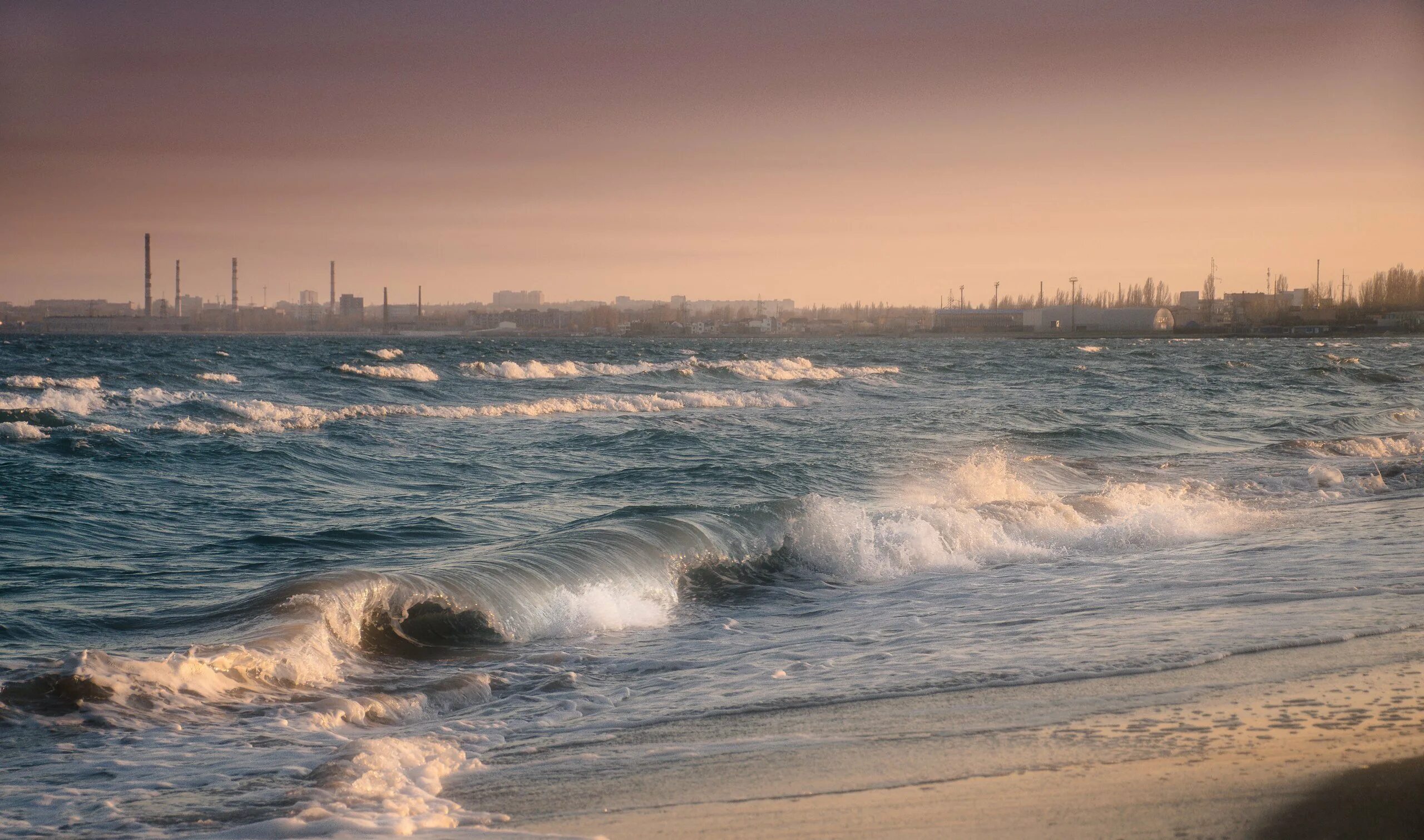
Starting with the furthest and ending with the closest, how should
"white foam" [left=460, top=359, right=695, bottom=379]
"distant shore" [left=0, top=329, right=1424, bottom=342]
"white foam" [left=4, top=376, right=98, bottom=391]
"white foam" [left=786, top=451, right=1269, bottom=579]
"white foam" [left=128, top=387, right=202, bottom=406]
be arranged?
1. "distant shore" [left=0, top=329, right=1424, bottom=342]
2. "white foam" [left=460, top=359, right=695, bottom=379]
3. "white foam" [left=4, top=376, right=98, bottom=391]
4. "white foam" [left=128, top=387, right=202, bottom=406]
5. "white foam" [left=786, top=451, right=1269, bottom=579]

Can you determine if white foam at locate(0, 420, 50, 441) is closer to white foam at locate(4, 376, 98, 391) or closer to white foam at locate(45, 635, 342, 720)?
white foam at locate(4, 376, 98, 391)

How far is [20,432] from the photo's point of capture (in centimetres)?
2070

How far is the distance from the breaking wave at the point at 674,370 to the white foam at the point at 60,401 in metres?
20.3

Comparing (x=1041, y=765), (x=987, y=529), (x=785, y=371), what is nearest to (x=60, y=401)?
(x=987, y=529)

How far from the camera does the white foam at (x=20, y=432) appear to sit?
66.7ft

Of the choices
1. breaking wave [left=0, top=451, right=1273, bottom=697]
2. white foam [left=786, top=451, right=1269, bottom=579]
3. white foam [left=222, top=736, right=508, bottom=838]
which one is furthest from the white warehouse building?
white foam [left=222, top=736, right=508, bottom=838]

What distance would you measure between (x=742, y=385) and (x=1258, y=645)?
126 ft

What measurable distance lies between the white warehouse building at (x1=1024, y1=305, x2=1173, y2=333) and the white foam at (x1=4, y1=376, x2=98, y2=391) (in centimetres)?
12666

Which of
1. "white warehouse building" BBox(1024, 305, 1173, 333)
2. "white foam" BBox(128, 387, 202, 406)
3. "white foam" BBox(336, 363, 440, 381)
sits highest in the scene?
"white warehouse building" BBox(1024, 305, 1173, 333)

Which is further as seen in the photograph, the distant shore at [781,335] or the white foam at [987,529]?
the distant shore at [781,335]

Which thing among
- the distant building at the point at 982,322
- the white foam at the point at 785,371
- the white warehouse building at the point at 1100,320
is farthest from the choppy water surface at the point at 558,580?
the distant building at the point at 982,322

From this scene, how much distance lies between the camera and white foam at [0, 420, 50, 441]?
20344 millimetres

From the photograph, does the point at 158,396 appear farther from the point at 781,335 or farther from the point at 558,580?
the point at 781,335

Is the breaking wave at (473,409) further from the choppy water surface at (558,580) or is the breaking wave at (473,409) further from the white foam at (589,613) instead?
the white foam at (589,613)
